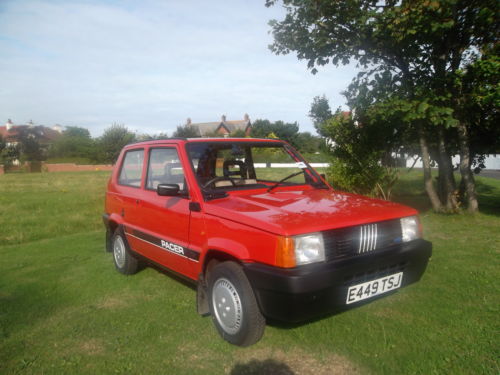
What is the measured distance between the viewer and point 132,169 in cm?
484

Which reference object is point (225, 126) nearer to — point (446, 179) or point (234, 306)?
point (446, 179)

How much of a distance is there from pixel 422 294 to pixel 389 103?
4.15 meters

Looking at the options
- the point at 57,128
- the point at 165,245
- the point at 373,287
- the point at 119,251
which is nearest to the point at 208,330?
the point at 165,245

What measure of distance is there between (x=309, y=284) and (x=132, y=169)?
3.14 m

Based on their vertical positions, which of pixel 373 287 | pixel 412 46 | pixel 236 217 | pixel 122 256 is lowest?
pixel 122 256

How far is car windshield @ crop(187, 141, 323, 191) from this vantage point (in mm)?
3920

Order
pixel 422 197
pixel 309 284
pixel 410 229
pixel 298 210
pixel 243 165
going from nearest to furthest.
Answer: pixel 309 284, pixel 298 210, pixel 410 229, pixel 243 165, pixel 422 197

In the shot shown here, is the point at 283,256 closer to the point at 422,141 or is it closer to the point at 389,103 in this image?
the point at 389,103

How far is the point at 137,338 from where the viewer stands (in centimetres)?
326

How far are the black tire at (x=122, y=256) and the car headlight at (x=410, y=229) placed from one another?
3288 millimetres

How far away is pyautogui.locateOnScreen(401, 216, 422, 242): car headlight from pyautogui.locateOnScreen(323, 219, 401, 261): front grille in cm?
8

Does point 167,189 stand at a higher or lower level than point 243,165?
lower

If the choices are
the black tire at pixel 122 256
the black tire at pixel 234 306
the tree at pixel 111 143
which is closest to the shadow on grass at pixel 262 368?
the black tire at pixel 234 306

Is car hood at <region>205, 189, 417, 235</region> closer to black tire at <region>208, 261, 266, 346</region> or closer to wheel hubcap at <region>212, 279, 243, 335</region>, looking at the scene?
black tire at <region>208, 261, 266, 346</region>
